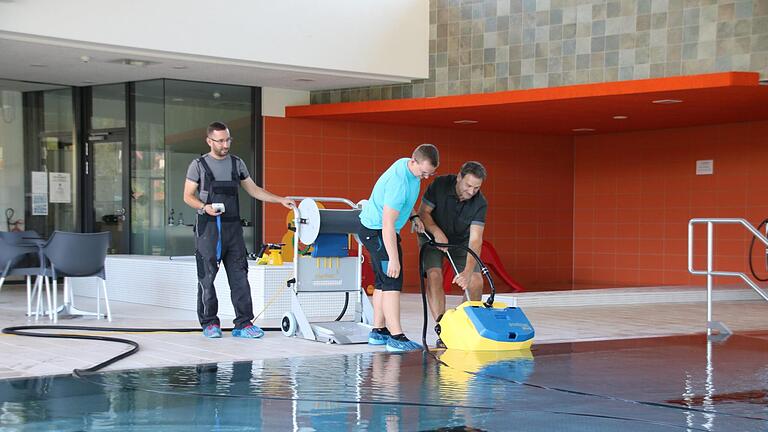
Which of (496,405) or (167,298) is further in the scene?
(167,298)

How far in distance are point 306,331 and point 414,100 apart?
5.16 metres

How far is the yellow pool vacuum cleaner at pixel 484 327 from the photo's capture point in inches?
253

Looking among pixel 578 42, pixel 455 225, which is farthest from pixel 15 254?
pixel 578 42

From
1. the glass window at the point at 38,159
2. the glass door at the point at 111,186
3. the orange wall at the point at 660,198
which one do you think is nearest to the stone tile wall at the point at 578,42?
the glass door at the point at 111,186

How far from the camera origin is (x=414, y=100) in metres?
11.8

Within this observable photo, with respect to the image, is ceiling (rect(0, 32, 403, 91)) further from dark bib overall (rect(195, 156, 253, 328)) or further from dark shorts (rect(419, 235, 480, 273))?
dark shorts (rect(419, 235, 480, 273))

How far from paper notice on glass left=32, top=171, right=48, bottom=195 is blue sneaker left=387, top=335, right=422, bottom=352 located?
7467 millimetres

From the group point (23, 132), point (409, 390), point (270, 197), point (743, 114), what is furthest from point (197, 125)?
point (409, 390)

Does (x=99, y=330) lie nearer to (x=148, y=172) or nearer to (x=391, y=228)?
(x=391, y=228)

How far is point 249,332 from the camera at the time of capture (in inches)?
286

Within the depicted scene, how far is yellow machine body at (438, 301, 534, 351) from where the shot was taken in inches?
253

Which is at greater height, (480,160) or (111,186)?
(480,160)

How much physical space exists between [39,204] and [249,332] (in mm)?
6434

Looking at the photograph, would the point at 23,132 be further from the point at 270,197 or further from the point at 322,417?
the point at 322,417
